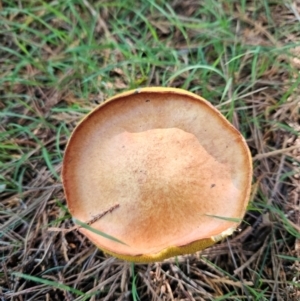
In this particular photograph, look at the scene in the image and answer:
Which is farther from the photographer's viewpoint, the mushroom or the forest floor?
the forest floor

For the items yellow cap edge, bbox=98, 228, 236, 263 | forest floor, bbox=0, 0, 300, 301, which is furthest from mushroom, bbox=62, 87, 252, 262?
forest floor, bbox=0, 0, 300, 301

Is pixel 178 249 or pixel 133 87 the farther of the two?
pixel 133 87

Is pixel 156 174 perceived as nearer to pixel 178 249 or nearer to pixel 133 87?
pixel 178 249

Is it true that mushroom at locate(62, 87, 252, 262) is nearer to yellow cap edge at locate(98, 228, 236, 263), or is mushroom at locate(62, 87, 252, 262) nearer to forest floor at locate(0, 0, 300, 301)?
yellow cap edge at locate(98, 228, 236, 263)

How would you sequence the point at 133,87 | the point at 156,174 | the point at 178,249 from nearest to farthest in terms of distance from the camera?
the point at 178,249
the point at 156,174
the point at 133,87

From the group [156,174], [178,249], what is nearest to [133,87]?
[156,174]

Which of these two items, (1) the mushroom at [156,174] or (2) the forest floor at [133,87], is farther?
(2) the forest floor at [133,87]

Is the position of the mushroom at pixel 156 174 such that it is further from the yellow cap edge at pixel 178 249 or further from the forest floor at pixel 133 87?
the forest floor at pixel 133 87

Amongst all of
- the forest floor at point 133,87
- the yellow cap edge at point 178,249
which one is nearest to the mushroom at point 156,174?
the yellow cap edge at point 178,249
